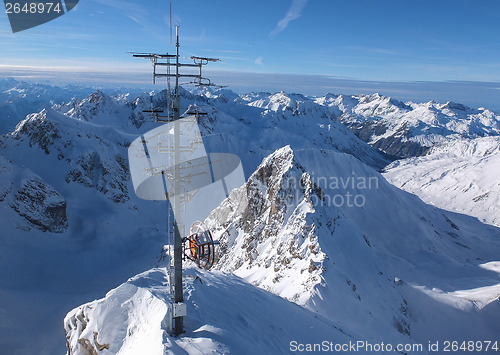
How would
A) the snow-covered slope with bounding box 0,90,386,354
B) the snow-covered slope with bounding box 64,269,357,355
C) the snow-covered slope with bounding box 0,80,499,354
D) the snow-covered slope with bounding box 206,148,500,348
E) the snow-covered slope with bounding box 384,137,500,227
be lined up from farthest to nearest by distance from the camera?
1. the snow-covered slope with bounding box 384,137,500,227
2. the snow-covered slope with bounding box 0,90,386,354
3. the snow-covered slope with bounding box 0,80,499,354
4. the snow-covered slope with bounding box 206,148,500,348
5. the snow-covered slope with bounding box 64,269,357,355

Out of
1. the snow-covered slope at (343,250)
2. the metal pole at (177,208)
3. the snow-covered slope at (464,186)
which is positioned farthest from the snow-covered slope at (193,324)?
the snow-covered slope at (464,186)

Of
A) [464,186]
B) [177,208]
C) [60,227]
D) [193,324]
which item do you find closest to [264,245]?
[193,324]

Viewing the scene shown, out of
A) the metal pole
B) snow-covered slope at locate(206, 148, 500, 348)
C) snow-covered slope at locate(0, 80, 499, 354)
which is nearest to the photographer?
the metal pole

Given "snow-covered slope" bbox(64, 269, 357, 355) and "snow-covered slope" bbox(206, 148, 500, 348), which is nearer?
"snow-covered slope" bbox(64, 269, 357, 355)

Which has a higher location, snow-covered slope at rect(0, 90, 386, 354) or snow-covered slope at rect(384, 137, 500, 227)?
snow-covered slope at rect(0, 90, 386, 354)

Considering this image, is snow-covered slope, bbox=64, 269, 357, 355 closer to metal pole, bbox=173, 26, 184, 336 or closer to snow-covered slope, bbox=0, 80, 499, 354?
snow-covered slope, bbox=0, 80, 499, 354

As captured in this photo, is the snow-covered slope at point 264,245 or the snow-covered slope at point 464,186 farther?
the snow-covered slope at point 464,186

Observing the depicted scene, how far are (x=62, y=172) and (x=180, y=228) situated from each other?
78.9m

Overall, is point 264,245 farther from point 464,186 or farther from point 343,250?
point 464,186

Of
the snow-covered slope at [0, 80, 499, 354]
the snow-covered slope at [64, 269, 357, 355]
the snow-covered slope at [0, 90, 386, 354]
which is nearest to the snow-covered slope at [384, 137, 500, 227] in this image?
the snow-covered slope at [0, 80, 499, 354]

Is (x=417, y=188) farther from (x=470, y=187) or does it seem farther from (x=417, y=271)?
(x=417, y=271)

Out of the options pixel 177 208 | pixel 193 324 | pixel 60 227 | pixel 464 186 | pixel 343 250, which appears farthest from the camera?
pixel 464 186

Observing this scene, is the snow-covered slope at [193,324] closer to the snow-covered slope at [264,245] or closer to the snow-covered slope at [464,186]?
the snow-covered slope at [264,245]

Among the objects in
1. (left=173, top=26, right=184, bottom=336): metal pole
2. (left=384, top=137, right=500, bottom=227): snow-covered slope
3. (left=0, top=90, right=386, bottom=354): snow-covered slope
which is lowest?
(left=384, top=137, right=500, bottom=227): snow-covered slope
